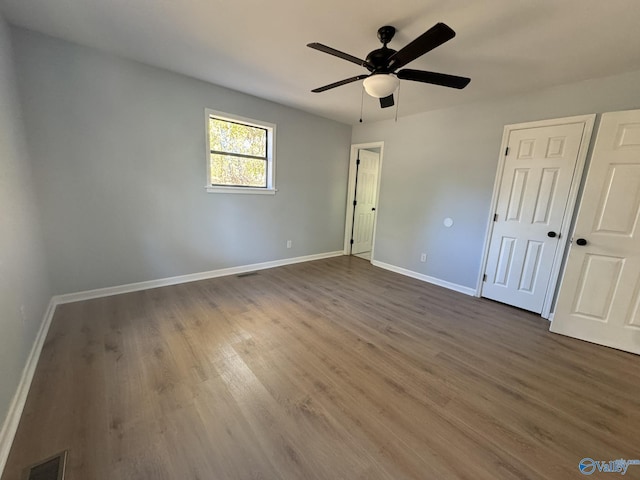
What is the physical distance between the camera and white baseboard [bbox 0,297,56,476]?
3.97 ft

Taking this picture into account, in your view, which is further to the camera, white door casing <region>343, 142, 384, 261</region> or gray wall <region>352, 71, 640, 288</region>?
white door casing <region>343, 142, 384, 261</region>

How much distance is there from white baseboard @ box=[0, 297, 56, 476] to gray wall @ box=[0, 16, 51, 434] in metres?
0.05

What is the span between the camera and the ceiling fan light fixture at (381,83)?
184 centimetres

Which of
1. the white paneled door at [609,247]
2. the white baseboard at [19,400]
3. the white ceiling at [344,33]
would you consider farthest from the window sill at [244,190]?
the white paneled door at [609,247]

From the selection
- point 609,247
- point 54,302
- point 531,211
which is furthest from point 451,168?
point 54,302

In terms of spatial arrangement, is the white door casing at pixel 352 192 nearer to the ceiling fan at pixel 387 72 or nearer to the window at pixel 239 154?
the window at pixel 239 154

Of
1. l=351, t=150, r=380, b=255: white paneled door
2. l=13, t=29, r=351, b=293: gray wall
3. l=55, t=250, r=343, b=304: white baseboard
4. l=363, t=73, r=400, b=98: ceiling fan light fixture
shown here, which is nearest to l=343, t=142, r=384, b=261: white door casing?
l=351, t=150, r=380, b=255: white paneled door

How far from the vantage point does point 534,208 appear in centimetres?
296

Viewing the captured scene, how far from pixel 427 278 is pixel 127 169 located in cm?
428

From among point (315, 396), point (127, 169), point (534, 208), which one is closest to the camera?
point (315, 396)

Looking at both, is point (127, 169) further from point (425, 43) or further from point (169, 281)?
point (425, 43)

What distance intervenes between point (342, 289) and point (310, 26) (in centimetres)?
284

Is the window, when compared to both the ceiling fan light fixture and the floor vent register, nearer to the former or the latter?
the ceiling fan light fixture

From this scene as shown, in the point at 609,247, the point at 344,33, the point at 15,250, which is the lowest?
the point at 15,250
